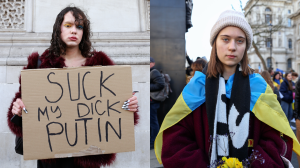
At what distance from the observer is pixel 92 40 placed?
11.8ft

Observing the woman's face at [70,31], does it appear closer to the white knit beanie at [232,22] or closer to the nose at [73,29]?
the nose at [73,29]

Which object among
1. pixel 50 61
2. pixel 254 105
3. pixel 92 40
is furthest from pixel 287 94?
pixel 50 61

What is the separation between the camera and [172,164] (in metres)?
1.60

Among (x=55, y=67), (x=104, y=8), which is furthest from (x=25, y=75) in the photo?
(x=104, y=8)

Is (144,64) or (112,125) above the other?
(144,64)

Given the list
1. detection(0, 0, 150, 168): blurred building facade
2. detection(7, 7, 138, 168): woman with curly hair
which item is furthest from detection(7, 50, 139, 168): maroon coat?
detection(0, 0, 150, 168): blurred building facade

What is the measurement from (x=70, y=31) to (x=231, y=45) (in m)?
1.31

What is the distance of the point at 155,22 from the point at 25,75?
4.37 metres

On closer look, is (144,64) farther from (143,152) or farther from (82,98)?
(82,98)

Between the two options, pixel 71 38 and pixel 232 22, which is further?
pixel 71 38

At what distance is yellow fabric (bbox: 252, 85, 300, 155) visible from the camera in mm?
1601

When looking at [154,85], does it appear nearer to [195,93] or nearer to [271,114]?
[195,93]

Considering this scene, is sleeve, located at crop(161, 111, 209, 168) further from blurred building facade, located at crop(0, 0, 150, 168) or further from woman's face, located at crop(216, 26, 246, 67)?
blurred building facade, located at crop(0, 0, 150, 168)

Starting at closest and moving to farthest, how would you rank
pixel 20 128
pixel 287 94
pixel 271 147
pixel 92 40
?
pixel 271 147
pixel 20 128
pixel 92 40
pixel 287 94
